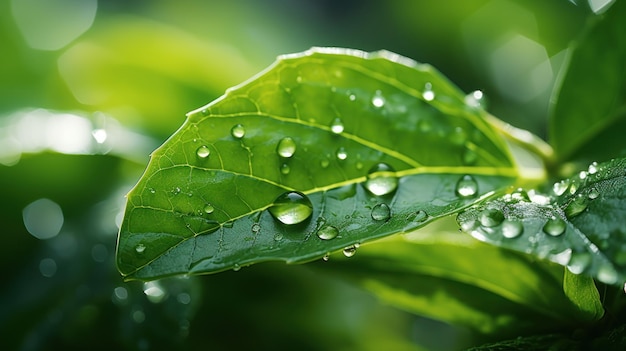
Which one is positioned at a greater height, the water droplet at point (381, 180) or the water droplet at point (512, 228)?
the water droplet at point (381, 180)

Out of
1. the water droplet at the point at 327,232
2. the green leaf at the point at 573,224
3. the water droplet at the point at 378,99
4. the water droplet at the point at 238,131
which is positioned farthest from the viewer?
the water droplet at the point at 378,99

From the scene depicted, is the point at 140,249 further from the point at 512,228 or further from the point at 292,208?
the point at 512,228

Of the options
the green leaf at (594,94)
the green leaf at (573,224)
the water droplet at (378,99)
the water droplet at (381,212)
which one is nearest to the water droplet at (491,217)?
the green leaf at (573,224)

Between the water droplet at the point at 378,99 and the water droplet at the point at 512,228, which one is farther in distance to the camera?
the water droplet at the point at 378,99

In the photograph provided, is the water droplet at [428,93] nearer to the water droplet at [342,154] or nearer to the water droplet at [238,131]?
the water droplet at [342,154]

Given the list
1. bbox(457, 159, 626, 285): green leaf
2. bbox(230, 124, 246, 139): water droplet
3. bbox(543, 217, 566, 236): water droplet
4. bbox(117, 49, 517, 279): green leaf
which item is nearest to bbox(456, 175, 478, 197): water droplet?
bbox(117, 49, 517, 279): green leaf

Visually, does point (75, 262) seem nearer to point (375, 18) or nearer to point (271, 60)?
point (271, 60)

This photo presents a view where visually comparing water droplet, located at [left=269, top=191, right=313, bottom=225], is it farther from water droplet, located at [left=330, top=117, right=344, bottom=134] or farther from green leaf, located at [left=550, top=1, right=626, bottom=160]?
green leaf, located at [left=550, top=1, right=626, bottom=160]
